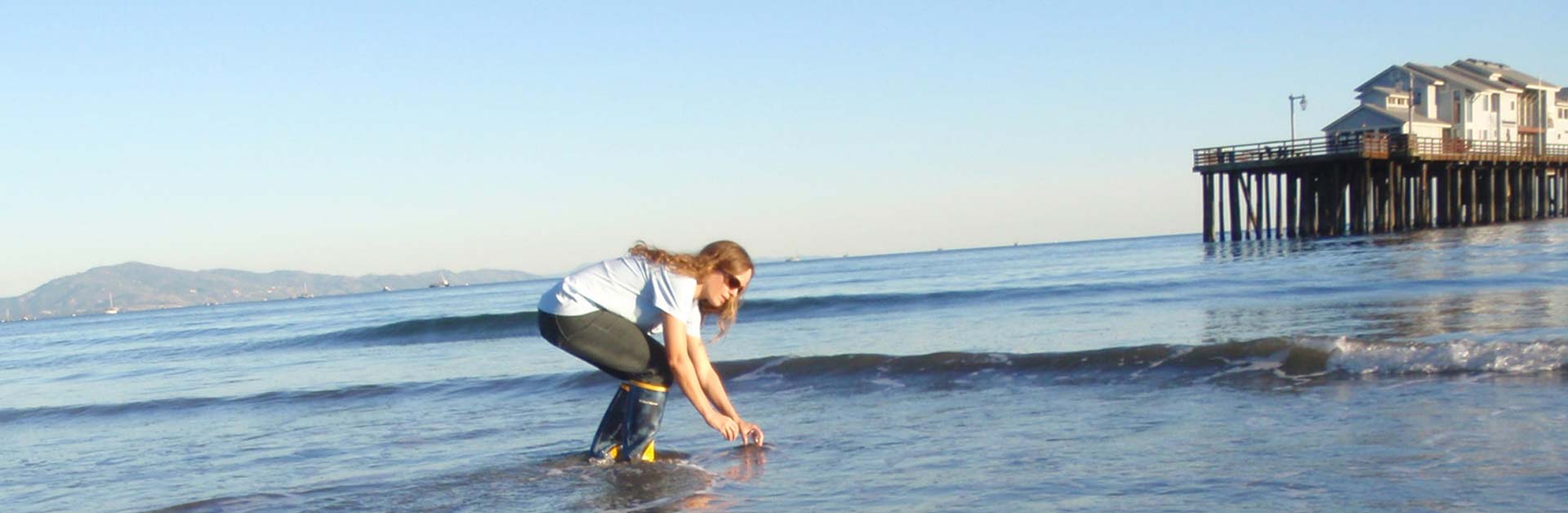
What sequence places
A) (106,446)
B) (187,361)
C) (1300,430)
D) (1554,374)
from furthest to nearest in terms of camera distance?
(187,361)
(106,446)
(1554,374)
(1300,430)

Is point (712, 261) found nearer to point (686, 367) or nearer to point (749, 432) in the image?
point (686, 367)

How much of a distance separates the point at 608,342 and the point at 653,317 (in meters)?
0.23

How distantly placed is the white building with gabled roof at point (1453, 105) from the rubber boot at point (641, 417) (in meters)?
48.6

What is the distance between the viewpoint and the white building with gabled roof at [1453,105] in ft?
170

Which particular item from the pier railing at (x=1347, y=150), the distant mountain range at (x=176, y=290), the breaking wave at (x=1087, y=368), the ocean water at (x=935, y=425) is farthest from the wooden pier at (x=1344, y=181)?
the distant mountain range at (x=176, y=290)

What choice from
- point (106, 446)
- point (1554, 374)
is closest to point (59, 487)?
point (106, 446)

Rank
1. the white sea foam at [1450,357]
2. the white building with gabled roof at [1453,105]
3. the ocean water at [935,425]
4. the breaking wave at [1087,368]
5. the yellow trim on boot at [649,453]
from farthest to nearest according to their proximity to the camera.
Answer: the white building with gabled roof at [1453,105] < the breaking wave at [1087,368] < the white sea foam at [1450,357] < the yellow trim on boot at [649,453] < the ocean water at [935,425]

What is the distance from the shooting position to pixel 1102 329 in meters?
14.4

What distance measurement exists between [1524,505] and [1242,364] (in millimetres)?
4880

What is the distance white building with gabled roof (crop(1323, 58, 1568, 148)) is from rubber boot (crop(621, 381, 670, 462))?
159ft

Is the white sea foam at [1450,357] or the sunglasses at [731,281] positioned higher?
the sunglasses at [731,281]

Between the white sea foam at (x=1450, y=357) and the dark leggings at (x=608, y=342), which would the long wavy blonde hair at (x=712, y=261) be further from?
the white sea foam at (x=1450, y=357)

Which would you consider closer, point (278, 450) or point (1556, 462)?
point (1556, 462)

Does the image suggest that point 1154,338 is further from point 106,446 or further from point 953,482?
point 106,446
